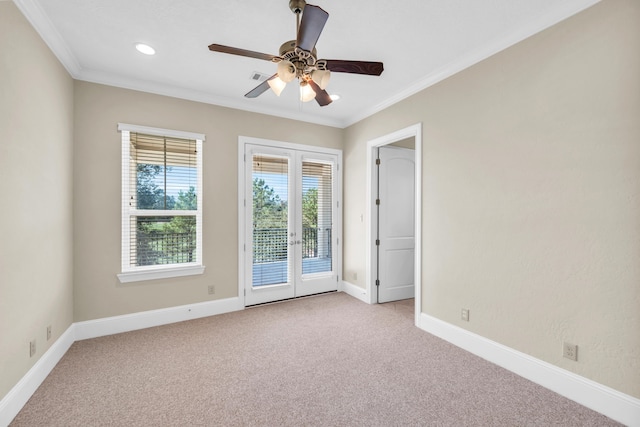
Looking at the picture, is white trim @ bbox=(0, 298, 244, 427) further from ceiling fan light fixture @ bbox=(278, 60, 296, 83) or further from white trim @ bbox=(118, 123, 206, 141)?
ceiling fan light fixture @ bbox=(278, 60, 296, 83)

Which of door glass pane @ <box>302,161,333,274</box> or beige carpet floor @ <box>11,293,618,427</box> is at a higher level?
door glass pane @ <box>302,161,333,274</box>

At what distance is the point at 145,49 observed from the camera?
2633 mm

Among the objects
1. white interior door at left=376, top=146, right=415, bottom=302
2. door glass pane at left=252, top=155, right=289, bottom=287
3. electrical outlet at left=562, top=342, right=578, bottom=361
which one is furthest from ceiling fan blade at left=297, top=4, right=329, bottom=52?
electrical outlet at left=562, top=342, right=578, bottom=361

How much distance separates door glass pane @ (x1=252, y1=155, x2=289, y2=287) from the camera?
4.04 metres

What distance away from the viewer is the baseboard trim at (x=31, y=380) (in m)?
1.81

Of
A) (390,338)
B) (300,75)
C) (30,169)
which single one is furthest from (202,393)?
(300,75)

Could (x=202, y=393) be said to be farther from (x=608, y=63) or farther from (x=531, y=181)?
(x=608, y=63)

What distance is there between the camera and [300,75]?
2.01 metres

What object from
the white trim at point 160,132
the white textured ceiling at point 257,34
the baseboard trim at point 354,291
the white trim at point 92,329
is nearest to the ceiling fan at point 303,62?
the white textured ceiling at point 257,34

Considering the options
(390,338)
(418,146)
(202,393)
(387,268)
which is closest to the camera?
(202,393)

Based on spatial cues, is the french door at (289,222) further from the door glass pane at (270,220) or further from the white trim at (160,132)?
the white trim at (160,132)

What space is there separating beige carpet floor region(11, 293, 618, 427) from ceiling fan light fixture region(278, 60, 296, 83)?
2.23 meters

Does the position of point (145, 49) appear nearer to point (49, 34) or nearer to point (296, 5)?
point (49, 34)

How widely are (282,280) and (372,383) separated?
2.24m
